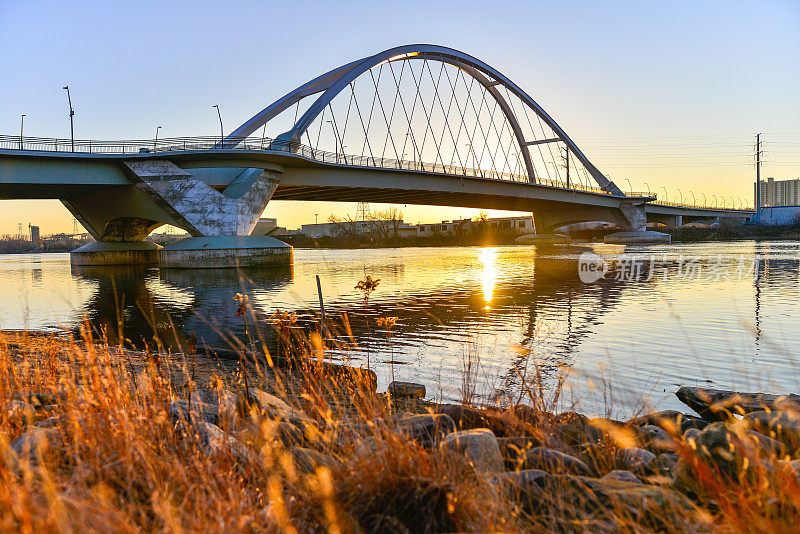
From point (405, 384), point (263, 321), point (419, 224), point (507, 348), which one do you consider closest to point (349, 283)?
point (263, 321)

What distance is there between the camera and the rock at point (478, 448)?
336cm

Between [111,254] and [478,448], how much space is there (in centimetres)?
5929

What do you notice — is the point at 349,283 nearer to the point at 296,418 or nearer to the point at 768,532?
the point at 296,418

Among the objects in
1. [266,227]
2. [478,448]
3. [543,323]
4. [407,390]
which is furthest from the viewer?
[266,227]

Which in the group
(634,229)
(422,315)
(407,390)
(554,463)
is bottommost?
(422,315)

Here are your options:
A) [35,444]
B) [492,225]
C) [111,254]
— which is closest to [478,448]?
[35,444]

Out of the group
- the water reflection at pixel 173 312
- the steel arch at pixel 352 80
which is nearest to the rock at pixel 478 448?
the water reflection at pixel 173 312

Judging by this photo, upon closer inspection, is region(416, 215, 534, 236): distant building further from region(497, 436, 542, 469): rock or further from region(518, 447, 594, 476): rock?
region(518, 447, 594, 476): rock

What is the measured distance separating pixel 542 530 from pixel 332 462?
131cm

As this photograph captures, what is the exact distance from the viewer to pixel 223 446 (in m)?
3.32

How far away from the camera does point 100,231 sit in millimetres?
53719

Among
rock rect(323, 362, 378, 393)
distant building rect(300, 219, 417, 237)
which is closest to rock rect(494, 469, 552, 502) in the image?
rock rect(323, 362, 378, 393)

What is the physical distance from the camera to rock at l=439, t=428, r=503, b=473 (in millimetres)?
3355

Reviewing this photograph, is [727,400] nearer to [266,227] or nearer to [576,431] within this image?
[576,431]
